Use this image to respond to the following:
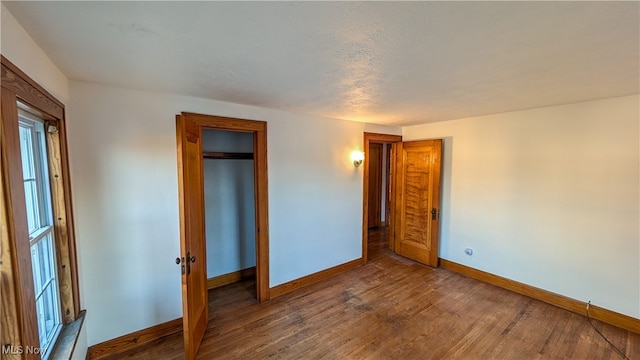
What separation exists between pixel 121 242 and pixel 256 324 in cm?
148

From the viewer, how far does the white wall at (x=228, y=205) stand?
11.2 ft

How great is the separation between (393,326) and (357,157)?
2.20 meters

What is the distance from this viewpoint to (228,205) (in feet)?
11.7

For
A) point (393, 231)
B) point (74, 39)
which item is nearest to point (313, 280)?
point (393, 231)

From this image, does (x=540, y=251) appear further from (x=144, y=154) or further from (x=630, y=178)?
(x=144, y=154)

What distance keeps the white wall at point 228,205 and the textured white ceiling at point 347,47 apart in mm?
1141

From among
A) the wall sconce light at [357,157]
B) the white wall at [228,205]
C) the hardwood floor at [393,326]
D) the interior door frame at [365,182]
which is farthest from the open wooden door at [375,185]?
the white wall at [228,205]

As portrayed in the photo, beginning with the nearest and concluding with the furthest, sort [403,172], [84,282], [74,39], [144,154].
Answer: [74,39], [84,282], [144,154], [403,172]

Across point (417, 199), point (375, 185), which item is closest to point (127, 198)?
point (417, 199)

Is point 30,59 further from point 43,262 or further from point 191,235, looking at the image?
point 191,235

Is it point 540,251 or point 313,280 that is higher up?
point 540,251

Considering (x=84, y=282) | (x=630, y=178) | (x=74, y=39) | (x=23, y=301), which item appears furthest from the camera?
(x=630, y=178)

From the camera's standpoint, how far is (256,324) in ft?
8.73

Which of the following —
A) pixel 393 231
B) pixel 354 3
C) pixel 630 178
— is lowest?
pixel 393 231
